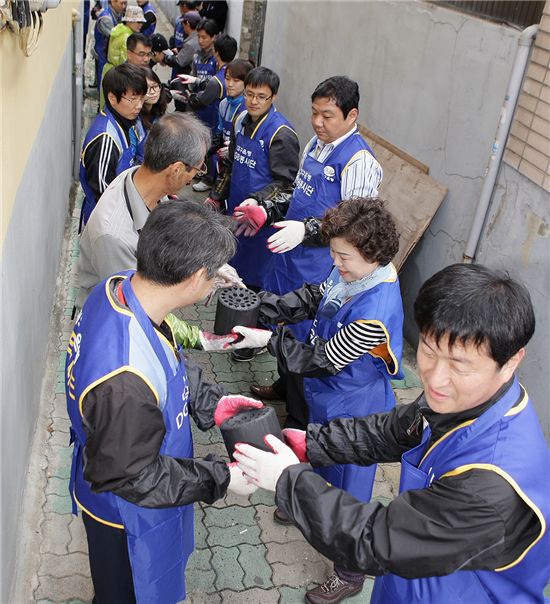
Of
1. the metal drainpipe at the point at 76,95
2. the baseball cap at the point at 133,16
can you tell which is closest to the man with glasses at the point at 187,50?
the baseball cap at the point at 133,16

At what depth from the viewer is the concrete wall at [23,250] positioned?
2.45 m

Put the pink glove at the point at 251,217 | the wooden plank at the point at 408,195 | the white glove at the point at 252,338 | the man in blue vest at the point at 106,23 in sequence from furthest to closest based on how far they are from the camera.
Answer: the man in blue vest at the point at 106,23, the wooden plank at the point at 408,195, the pink glove at the point at 251,217, the white glove at the point at 252,338

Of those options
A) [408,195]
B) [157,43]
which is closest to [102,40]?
[157,43]

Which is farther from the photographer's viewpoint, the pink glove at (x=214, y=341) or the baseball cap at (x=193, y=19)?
the baseball cap at (x=193, y=19)

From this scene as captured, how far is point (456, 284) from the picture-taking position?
161 cm

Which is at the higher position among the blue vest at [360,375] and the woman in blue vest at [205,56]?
the woman in blue vest at [205,56]

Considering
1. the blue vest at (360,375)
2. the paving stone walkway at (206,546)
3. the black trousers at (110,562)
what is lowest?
the paving stone walkway at (206,546)

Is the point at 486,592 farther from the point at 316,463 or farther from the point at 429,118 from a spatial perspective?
the point at 429,118

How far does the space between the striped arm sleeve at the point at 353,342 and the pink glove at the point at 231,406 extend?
47 centimetres

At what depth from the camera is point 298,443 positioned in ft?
7.79

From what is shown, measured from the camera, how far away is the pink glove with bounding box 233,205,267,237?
14.4 feet

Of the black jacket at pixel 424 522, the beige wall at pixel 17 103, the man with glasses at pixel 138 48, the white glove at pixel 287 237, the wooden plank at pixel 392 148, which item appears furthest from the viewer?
the man with glasses at pixel 138 48

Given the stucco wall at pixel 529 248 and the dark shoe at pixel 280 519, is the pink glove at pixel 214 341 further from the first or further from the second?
the stucco wall at pixel 529 248

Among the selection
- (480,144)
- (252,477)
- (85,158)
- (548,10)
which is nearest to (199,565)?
(252,477)
